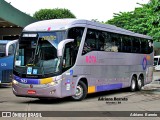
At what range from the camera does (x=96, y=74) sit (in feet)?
57.6

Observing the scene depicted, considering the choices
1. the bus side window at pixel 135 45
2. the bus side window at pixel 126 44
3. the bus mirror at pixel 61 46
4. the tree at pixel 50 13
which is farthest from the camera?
the tree at pixel 50 13

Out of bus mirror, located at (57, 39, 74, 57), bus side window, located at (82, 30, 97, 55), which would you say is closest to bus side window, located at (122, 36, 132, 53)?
bus side window, located at (82, 30, 97, 55)

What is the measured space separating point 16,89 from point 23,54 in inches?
53.7

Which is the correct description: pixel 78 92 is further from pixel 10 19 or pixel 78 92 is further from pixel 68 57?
pixel 10 19

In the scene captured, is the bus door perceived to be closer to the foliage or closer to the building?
the building

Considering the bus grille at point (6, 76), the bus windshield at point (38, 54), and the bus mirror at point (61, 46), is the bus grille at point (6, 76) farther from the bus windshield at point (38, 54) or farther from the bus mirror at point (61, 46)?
the bus mirror at point (61, 46)

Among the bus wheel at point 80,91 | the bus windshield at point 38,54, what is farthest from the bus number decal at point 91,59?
the bus windshield at point 38,54

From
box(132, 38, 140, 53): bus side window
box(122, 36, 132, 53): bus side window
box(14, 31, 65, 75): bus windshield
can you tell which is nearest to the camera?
box(14, 31, 65, 75): bus windshield

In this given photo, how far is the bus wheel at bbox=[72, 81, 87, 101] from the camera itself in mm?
16031

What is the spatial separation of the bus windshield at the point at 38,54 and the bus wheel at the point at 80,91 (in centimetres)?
182

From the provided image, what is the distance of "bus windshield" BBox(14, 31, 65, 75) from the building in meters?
14.2

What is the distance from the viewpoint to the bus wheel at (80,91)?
16.0 m

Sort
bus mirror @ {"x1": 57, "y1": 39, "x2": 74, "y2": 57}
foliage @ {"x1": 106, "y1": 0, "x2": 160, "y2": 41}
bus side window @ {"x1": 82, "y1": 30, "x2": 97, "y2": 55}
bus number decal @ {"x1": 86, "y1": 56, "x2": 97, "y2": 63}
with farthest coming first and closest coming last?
1. foliage @ {"x1": 106, "y1": 0, "x2": 160, "y2": 41}
2. bus number decal @ {"x1": 86, "y1": 56, "x2": 97, "y2": 63}
3. bus side window @ {"x1": 82, "y1": 30, "x2": 97, "y2": 55}
4. bus mirror @ {"x1": 57, "y1": 39, "x2": 74, "y2": 57}

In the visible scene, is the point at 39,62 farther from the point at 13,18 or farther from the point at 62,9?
the point at 62,9
